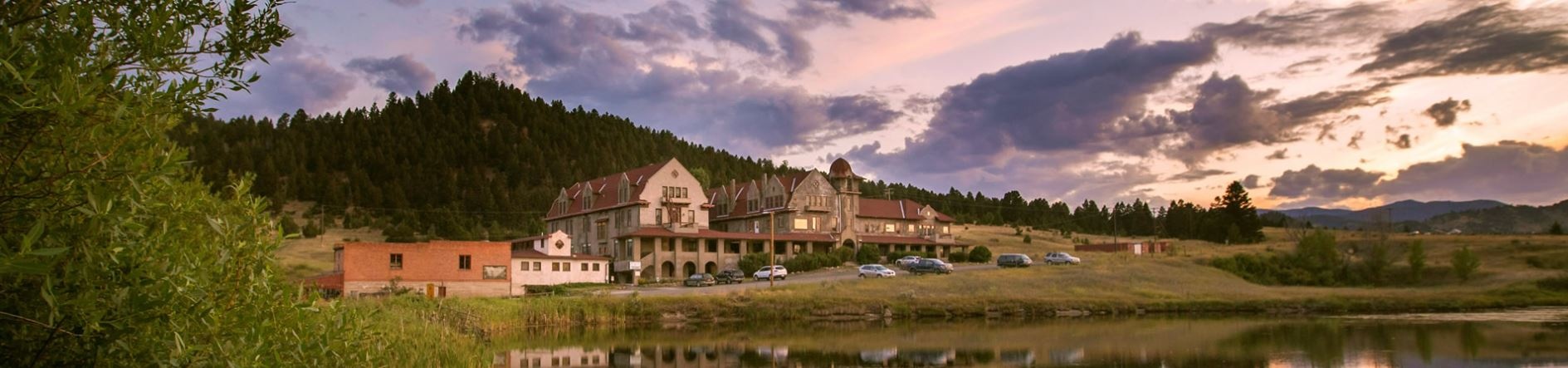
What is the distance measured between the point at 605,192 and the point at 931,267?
105 feet

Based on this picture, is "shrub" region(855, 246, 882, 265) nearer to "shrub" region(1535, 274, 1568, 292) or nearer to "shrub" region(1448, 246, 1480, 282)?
"shrub" region(1448, 246, 1480, 282)

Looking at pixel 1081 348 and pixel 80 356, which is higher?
pixel 80 356

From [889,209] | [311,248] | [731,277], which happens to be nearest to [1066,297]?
[731,277]

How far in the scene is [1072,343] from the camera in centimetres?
4266

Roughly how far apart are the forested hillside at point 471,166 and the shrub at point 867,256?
101 ft

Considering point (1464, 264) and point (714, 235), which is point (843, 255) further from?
point (1464, 264)

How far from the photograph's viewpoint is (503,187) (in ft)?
491

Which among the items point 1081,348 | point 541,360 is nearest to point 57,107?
point 541,360

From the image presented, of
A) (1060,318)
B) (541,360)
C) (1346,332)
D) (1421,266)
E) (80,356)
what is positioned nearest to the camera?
(80,356)

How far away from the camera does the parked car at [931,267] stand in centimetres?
7750

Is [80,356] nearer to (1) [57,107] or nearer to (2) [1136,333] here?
(1) [57,107]

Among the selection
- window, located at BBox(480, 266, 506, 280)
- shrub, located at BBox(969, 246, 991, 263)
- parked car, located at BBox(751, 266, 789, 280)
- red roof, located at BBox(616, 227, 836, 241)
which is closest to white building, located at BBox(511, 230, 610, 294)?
window, located at BBox(480, 266, 506, 280)

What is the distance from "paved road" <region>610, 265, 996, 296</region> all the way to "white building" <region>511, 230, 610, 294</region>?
6.15 metres

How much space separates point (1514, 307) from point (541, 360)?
195ft
